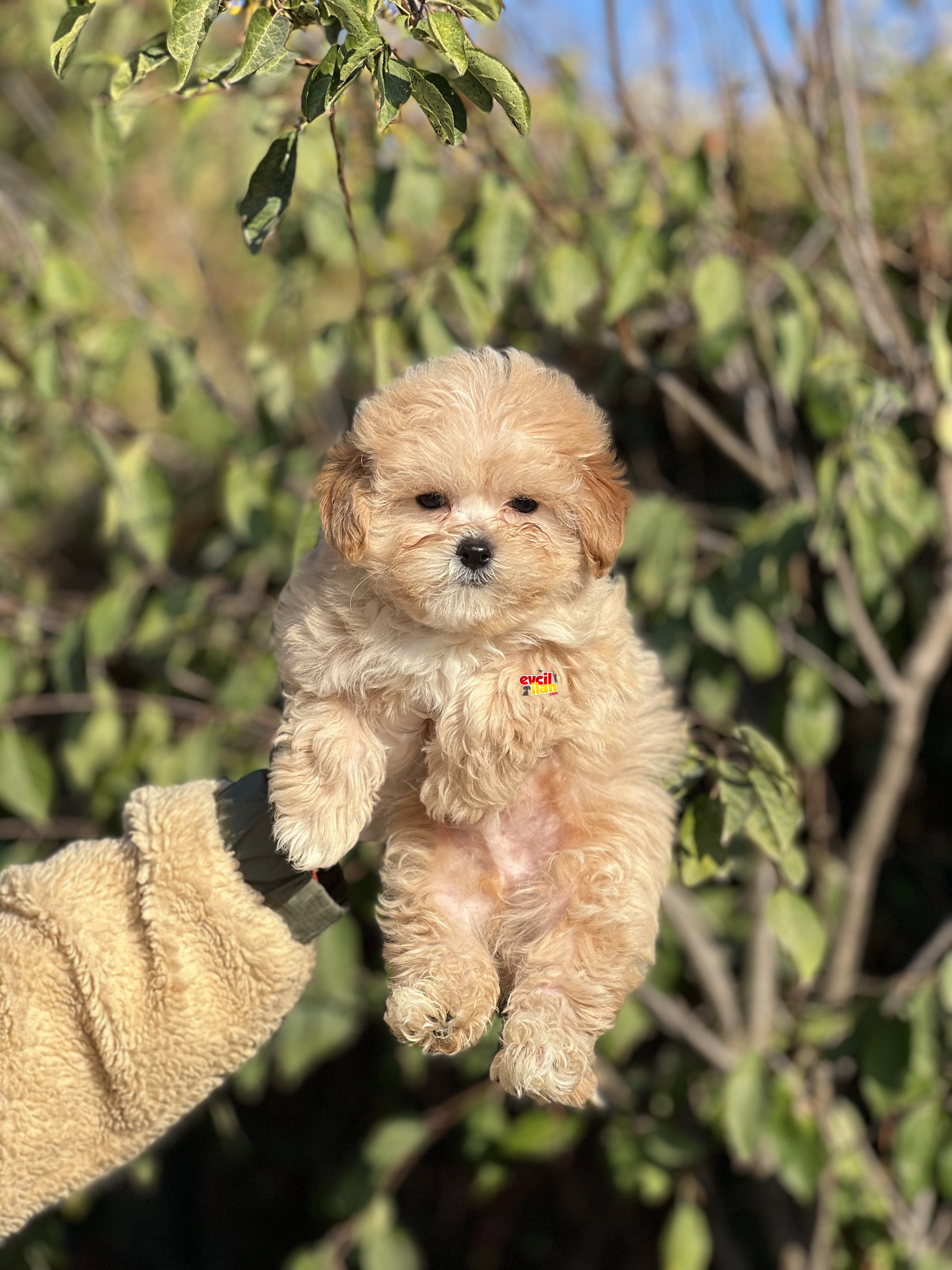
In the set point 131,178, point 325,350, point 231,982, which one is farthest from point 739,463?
point 131,178

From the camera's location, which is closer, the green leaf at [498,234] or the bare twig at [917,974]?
the green leaf at [498,234]

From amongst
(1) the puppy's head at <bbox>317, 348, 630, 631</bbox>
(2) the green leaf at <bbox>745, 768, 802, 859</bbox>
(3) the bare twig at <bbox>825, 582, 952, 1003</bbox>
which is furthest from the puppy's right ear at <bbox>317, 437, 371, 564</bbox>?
(3) the bare twig at <bbox>825, 582, 952, 1003</bbox>

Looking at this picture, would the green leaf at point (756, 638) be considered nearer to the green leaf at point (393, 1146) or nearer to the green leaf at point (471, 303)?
the green leaf at point (471, 303)

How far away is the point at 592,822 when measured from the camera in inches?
53.6

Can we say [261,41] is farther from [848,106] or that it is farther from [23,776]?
[23,776]

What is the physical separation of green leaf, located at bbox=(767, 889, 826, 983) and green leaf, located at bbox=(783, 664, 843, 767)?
2.42ft

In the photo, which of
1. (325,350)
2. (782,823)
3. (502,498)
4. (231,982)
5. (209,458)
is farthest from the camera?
(209,458)

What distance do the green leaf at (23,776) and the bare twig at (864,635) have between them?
1.80 m

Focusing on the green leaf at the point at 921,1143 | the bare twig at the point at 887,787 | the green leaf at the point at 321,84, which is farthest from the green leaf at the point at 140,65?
the green leaf at the point at 921,1143

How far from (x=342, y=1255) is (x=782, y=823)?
204 cm

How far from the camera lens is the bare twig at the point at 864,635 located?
105 inches

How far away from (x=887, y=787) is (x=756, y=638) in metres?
0.52

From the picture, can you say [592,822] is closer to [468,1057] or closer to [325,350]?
[325,350]

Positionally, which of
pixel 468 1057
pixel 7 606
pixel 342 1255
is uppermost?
pixel 7 606
